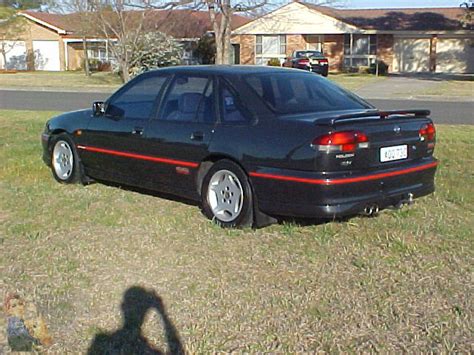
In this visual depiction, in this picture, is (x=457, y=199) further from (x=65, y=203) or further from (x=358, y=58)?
(x=358, y=58)

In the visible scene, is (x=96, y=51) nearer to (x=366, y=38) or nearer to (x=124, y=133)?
(x=366, y=38)

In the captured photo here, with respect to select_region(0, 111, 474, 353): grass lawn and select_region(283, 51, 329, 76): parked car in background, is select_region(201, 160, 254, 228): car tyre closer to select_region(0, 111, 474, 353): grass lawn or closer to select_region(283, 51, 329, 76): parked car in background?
select_region(0, 111, 474, 353): grass lawn

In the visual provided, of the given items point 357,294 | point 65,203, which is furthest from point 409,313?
point 65,203

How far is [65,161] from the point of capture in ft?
26.3

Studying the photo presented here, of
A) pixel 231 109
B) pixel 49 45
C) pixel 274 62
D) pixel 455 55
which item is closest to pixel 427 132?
pixel 231 109

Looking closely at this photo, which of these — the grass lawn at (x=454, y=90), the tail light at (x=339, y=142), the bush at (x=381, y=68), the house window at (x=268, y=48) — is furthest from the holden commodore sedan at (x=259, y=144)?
the house window at (x=268, y=48)

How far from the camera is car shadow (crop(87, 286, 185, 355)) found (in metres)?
3.78

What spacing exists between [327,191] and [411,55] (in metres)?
39.7

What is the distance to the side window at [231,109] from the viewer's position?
19.5ft

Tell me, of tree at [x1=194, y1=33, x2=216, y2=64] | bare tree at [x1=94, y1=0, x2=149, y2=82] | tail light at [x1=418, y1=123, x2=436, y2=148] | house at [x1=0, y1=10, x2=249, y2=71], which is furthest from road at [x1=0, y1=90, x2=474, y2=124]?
house at [x1=0, y1=10, x2=249, y2=71]

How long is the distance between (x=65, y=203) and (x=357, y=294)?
12.3 feet

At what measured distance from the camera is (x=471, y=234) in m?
5.80

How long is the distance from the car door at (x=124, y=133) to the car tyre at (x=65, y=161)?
20 centimetres

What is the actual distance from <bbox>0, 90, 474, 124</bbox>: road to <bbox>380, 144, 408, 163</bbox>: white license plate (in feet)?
32.5
